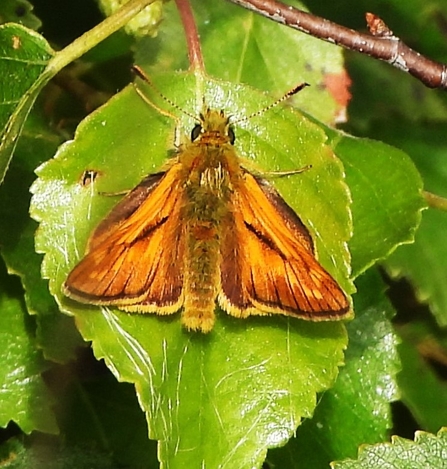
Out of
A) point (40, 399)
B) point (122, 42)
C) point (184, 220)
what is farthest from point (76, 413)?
point (122, 42)

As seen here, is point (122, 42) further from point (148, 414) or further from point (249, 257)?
point (148, 414)

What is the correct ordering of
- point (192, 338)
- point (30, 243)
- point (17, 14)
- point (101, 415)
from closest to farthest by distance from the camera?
point (192, 338)
point (30, 243)
point (17, 14)
point (101, 415)

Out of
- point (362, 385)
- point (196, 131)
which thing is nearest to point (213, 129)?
point (196, 131)

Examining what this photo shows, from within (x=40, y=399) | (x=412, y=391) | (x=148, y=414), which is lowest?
(x=412, y=391)

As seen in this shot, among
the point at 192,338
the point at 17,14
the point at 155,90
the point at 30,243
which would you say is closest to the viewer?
the point at 192,338

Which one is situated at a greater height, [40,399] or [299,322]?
[299,322]

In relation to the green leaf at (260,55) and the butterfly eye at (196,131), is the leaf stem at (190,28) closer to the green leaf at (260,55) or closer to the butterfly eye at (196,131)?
the butterfly eye at (196,131)

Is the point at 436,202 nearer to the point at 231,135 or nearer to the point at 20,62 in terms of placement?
the point at 231,135

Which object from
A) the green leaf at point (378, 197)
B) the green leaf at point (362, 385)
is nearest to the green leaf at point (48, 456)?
the green leaf at point (362, 385)
